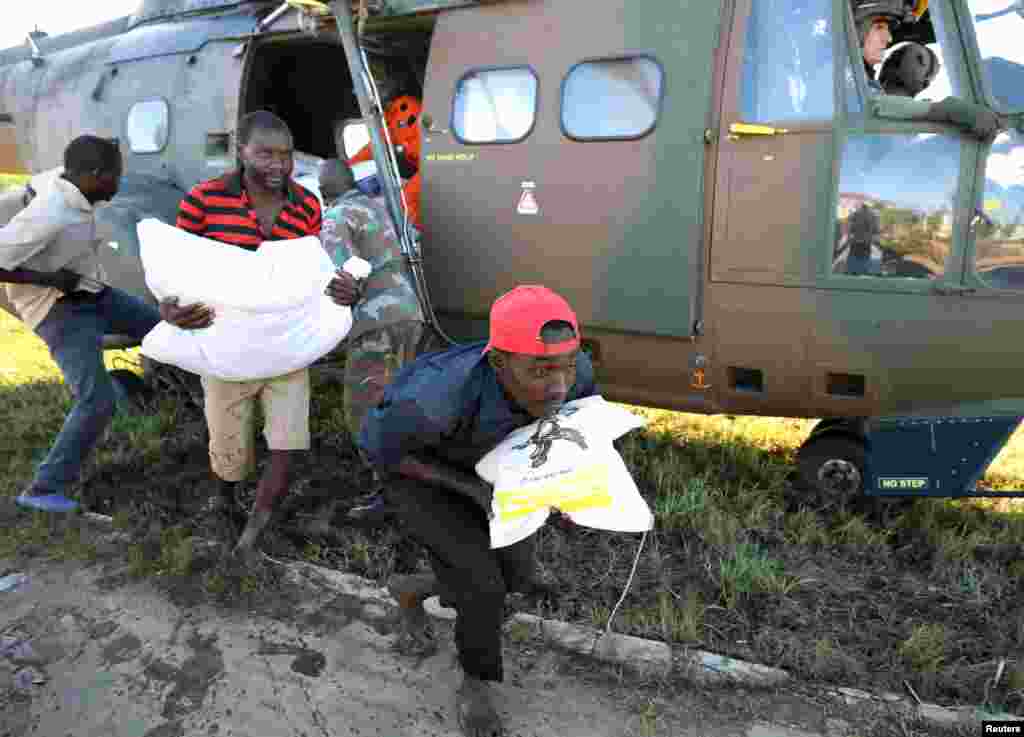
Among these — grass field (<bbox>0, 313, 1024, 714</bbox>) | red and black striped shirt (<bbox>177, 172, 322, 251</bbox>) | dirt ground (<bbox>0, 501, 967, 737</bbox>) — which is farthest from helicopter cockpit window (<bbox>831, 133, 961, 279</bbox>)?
red and black striped shirt (<bbox>177, 172, 322, 251</bbox>)

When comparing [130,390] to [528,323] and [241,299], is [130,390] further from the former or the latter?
[528,323]

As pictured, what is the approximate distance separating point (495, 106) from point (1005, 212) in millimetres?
2671

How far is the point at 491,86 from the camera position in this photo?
14.8ft

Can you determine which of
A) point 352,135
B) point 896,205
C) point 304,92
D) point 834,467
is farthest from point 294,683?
point 304,92

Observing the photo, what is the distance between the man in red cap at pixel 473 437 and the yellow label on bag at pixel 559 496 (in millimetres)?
232

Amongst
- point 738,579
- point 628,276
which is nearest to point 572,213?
point 628,276

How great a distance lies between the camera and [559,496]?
86.5 inches

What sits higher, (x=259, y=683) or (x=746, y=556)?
(x=746, y=556)

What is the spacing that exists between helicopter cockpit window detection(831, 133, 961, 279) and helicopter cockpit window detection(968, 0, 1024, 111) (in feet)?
1.01

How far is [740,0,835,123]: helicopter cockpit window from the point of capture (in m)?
3.65

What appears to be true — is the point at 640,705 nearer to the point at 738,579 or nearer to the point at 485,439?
the point at 738,579

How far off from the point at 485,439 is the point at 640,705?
4.08ft

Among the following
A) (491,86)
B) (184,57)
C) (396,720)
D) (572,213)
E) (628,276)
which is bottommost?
(396,720)

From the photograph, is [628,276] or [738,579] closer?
[738,579]
